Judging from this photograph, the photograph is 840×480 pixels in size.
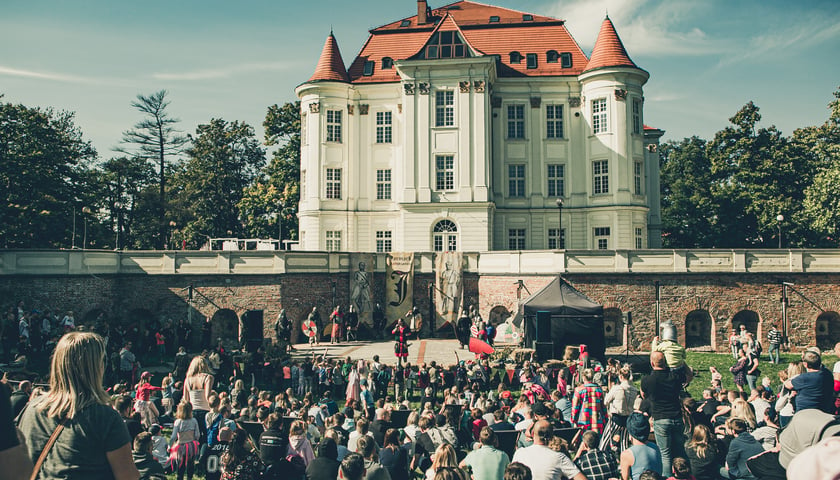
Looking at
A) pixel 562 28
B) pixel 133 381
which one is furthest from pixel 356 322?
pixel 562 28

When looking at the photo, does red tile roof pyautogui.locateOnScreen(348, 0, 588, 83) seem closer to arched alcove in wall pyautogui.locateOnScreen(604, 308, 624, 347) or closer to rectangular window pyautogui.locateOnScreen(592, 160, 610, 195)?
rectangular window pyautogui.locateOnScreen(592, 160, 610, 195)

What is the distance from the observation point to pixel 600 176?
42.9m

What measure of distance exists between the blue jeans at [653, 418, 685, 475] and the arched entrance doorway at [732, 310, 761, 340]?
81.7 ft

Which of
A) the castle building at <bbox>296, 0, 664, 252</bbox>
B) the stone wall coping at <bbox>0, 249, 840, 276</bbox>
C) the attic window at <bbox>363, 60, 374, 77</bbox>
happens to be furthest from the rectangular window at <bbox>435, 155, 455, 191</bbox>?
the stone wall coping at <bbox>0, 249, 840, 276</bbox>

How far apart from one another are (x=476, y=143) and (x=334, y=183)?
10.7 meters

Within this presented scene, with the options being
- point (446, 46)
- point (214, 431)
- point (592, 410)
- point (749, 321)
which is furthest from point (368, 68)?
point (214, 431)

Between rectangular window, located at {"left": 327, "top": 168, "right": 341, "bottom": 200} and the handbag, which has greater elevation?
rectangular window, located at {"left": 327, "top": 168, "right": 341, "bottom": 200}

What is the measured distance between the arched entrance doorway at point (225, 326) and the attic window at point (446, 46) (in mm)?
21215

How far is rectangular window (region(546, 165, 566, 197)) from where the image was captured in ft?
145

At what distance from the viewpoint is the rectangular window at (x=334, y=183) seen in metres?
44.6

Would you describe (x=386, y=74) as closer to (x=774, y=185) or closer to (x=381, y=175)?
(x=381, y=175)

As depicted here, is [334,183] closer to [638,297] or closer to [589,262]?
[589,262]

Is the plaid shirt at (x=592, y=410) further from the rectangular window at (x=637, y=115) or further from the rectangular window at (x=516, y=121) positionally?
the rectangular window at (x=516, y=121)

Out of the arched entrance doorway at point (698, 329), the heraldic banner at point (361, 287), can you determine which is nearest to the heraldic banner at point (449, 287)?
the heraldic banner at point (361, 287)
